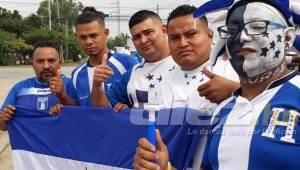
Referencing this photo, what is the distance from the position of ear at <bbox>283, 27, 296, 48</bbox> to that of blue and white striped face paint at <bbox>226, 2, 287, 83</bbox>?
0.7 inches

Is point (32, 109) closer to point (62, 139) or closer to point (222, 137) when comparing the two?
point (62, 139)

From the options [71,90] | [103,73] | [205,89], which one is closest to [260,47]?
[205,89]

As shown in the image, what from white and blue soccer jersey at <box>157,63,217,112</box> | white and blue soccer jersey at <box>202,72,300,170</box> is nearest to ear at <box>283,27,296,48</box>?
white and blue soccer jersey at <box>202,72,300,170</box>

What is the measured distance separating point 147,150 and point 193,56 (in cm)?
120

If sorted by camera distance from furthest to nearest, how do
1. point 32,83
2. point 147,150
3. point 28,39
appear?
point 28,39, point 32,83, point 147,150

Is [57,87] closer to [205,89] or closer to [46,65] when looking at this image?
[46,65]

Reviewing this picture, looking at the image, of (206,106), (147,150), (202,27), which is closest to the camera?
(147,150)

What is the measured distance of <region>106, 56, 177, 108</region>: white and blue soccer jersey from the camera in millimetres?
3555

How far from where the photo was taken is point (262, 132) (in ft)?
6.26

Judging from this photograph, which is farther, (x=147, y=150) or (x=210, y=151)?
(x=210, y=151)

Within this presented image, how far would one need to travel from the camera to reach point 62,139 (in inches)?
157

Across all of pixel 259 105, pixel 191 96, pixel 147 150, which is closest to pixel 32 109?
pixel 191 96

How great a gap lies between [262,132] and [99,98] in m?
2.03

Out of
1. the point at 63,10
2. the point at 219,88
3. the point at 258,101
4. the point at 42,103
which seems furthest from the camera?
the point at 63,10
